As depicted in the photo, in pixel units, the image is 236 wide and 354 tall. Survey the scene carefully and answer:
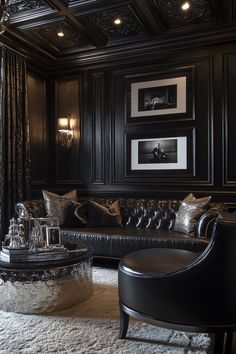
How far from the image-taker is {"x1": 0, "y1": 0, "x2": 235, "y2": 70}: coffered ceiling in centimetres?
383

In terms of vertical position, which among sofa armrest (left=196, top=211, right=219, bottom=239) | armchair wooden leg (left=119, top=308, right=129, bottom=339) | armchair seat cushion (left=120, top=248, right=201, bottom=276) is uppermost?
sofa armrest (left=196, top=211, right=219, bottom=239)

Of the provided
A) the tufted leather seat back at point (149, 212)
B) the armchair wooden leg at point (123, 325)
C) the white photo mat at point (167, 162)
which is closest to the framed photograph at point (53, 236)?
the armchair wooden leg at point (123, 325)

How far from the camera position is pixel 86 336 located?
2.20 m

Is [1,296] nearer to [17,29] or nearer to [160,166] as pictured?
[160,166]

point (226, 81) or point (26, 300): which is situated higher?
point (226, 81)

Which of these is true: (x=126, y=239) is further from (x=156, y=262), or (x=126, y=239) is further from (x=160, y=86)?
(x=160, y=86)

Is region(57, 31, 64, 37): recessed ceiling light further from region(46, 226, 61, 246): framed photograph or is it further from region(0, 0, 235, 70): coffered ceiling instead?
region(46, 226, 61, 246): framed photograph

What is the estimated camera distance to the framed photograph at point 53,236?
2939 mm

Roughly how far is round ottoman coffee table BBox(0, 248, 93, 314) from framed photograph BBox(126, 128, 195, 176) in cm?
245

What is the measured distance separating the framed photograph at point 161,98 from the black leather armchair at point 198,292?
3.06 metres

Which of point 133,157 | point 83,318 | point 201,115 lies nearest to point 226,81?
point 201,115

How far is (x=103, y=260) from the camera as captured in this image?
4.14 meters

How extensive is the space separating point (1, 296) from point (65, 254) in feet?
1.98

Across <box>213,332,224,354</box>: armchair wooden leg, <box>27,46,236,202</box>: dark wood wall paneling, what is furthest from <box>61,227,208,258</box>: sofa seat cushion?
<box>213,332,224,354</box>: armchair wooden leg
